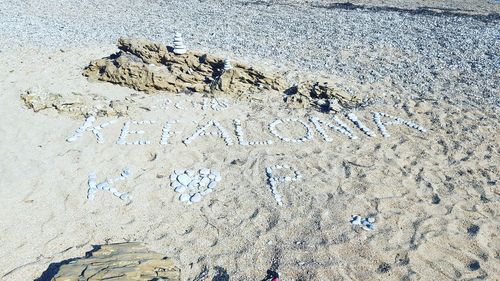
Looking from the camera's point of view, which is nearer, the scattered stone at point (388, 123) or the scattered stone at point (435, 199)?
the scattered stone at point (435, 199)

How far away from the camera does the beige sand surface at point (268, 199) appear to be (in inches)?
205

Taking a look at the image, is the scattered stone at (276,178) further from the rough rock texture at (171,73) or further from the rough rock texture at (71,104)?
the rough rock texture at (71,104)

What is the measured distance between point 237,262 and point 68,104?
5762 millimetres

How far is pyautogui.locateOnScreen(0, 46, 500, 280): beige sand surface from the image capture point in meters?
5.21

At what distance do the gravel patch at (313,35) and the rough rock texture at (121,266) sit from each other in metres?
7.57

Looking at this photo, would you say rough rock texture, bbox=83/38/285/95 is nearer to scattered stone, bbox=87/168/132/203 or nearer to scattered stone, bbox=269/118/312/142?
scattered stone, bbox=269/118/312/142

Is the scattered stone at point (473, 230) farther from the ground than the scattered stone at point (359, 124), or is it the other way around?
the scattered stone at point (473, 230)

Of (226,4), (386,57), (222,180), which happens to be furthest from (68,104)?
(226,4)

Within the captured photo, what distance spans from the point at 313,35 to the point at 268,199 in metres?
10.6

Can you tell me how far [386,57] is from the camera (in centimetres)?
1298

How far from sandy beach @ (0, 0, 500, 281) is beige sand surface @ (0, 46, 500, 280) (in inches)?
1.0

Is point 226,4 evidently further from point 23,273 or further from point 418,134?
point 23,273

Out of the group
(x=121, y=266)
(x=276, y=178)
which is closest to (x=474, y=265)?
(x=276, y=178)

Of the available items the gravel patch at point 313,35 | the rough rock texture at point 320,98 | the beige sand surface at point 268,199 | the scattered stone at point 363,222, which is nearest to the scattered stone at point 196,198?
the beige sand surface at point 268,199
